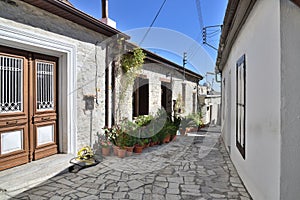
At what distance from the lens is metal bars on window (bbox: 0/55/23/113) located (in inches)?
158

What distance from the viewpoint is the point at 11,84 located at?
412 cm

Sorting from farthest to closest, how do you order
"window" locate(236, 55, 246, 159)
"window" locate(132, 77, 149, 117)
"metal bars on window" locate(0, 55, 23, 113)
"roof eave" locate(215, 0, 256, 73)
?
"window" locate(132, 77, 149, 117), "metal bars on window" locate(0, 55, 23, 113), "window" locate(236, 55, 246, 159), "roof eave" locate(215, 0, 256, 73)

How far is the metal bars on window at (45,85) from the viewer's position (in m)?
4.70

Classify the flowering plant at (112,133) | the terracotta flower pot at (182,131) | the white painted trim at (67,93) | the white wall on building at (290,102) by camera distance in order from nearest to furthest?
1. the white wall on building at (290,102)
2. the white painted trim at (67,93)
3. the flowering plant at (112,133)
4. the terracotta flower pot at (182,131)

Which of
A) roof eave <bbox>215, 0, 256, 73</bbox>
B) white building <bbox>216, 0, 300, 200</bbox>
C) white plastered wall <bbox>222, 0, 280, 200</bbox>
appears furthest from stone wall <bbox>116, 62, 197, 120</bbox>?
white building <bbox>216, 0, 300, 200</bbox>

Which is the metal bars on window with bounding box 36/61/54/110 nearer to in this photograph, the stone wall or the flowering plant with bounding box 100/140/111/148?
the flowering plant with bounding box 100/140/111/148

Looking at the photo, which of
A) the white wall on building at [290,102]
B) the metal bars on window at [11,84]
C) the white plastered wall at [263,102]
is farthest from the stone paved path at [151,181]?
the metal bars on window at [11,84]

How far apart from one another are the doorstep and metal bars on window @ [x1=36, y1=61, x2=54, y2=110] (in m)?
1.22

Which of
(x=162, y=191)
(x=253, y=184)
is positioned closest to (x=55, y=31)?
(x=162, y=191)

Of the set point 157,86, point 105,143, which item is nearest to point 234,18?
point 105,143

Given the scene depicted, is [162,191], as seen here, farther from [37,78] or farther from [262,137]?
[37,78]

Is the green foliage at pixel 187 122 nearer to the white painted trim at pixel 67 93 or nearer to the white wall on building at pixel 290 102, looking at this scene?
the white painted trim at pixel 67 93

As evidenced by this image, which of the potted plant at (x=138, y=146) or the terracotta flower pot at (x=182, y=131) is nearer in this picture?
the potted plant at (x=138, y=146)

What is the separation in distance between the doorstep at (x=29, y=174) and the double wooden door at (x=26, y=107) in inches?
8.1
